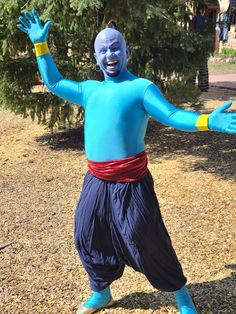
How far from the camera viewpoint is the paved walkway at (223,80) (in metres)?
11.8

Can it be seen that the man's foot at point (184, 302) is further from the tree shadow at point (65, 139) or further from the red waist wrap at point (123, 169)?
the tree shadow at point (65, 139)

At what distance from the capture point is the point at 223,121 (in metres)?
2.28

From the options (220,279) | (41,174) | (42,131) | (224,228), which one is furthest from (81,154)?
(220,279)

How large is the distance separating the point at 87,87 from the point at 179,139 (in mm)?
4545

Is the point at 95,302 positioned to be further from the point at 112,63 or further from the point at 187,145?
the point at 187,145

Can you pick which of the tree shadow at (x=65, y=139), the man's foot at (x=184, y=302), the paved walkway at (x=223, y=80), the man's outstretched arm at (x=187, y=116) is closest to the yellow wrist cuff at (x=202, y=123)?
the man's outstretched arm at (x=187, y=116)

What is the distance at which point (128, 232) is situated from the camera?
2613 mm

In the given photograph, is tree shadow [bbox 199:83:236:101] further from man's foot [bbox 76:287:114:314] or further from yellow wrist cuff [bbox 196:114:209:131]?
yellow wrist cuff [bbox 196:114:209:131]

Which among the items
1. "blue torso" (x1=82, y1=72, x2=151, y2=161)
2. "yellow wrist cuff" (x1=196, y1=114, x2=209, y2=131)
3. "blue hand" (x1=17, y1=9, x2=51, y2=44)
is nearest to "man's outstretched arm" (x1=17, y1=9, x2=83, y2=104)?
"blue hand" (x1=17, y1=9, x2=51, y2=44)

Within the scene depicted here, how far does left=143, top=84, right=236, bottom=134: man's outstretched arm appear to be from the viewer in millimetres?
2281

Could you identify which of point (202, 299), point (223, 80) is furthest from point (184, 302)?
point (223, 80)

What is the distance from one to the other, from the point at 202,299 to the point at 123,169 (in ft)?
3.91

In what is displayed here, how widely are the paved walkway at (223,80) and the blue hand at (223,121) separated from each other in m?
9.51

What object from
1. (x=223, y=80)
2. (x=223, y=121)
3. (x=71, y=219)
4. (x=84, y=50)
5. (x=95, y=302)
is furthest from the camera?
(x=223, y=80)
